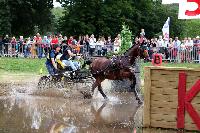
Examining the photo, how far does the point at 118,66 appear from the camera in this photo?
16.1 meters

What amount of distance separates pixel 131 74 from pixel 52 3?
4322cm

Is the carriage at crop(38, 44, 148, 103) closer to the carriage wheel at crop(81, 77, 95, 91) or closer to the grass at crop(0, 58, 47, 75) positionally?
the carriage wheel at crop(81, 77, 95, 91)

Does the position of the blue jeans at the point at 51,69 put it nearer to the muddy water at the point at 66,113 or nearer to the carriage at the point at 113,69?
the muddy water at the point at 66,113

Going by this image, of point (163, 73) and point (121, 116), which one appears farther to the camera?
point (121, 116)

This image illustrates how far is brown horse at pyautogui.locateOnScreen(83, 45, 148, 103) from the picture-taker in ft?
52.0

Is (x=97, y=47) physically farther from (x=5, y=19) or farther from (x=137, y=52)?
(x=5, y=19)

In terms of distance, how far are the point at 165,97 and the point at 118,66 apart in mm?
5309

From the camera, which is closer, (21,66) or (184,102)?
(184,102)

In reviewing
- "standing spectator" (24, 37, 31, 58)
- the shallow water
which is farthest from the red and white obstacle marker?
"standing spectator" (24, 37, 31, 58)

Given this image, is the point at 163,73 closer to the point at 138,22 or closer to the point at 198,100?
the point at 198,100

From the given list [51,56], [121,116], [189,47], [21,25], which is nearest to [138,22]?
[21,25]

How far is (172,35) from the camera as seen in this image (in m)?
64.7

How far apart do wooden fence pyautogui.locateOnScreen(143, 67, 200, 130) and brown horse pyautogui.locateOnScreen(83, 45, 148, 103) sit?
4.35 m

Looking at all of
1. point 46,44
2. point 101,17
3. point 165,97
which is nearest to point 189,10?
point 165,97
